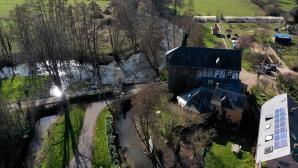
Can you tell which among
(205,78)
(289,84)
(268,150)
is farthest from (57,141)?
(289,84)

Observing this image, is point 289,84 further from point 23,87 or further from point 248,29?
point 23,87

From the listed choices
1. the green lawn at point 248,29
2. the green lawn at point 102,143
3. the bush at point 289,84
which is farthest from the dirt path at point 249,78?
the green lawn at point 102,143

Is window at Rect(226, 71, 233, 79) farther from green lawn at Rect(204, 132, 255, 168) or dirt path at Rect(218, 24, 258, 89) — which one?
green lawn at Rect(204, 132, 255, 168)

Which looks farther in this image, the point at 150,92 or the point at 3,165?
the point at 150,92

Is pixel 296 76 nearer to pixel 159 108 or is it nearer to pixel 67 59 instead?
pixel 159 108

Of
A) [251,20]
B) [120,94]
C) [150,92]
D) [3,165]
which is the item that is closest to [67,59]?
[120,94]

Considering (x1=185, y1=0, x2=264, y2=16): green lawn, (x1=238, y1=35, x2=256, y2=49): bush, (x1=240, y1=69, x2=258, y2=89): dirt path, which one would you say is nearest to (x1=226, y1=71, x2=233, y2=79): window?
(x1=240, y1=69, x2=258, y2=89): dirt path
